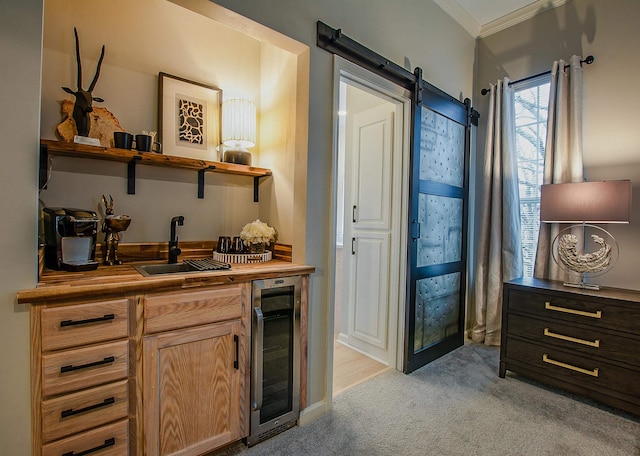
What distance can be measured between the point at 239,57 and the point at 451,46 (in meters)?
1.95

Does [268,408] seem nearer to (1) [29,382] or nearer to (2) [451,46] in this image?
(1) [29,382]

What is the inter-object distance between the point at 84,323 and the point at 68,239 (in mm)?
446

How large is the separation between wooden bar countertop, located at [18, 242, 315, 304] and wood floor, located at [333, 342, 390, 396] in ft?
3.73

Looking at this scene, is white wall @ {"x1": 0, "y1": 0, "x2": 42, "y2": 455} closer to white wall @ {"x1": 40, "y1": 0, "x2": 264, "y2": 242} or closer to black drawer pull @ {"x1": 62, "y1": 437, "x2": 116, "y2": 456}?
black drawer pull @ {"x1": 62, "y1": 437, "x2": 116, "y2": 456}

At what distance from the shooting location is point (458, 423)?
1908 mm

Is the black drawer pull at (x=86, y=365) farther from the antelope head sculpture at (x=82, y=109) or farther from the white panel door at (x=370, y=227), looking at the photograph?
the white panel door at (x=370, y=227)

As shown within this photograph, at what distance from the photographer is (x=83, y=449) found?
122cm

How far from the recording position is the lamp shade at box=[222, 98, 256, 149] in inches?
82.2

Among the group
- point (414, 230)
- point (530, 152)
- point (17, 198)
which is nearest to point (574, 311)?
point (414, 230)

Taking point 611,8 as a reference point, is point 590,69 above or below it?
below

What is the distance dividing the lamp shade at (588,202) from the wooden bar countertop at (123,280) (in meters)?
1.95

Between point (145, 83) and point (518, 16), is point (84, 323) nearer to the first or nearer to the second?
point (145, 83)

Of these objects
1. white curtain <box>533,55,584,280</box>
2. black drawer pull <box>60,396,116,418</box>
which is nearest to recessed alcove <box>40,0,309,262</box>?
black drawer pull <box>60,396,116,418</box>

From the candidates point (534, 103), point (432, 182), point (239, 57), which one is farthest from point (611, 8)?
point (239, 57)
